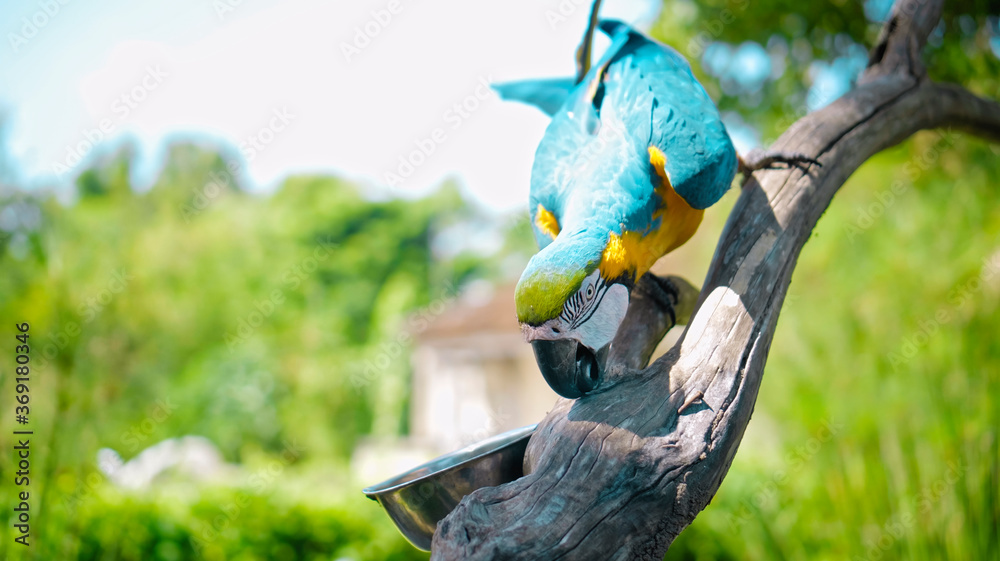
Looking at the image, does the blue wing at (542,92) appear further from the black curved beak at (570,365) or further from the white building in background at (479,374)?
the white building in background at (479,374)

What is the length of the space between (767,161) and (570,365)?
91 cm

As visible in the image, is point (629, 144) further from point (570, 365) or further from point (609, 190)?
point (570, 365)

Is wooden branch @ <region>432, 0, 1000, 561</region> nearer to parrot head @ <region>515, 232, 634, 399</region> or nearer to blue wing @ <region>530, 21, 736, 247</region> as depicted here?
parrot head @ <region>515, 232, 634, 399</region>

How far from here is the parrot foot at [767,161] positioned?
163 centimetres

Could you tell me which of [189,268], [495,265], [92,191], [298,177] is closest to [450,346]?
[189,268]

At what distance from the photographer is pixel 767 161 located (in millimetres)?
1654

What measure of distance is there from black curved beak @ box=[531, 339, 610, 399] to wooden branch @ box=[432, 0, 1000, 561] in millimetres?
35

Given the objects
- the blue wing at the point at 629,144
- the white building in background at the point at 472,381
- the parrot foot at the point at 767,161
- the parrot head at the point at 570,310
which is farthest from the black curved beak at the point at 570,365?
the white building in background at the point at 472,381

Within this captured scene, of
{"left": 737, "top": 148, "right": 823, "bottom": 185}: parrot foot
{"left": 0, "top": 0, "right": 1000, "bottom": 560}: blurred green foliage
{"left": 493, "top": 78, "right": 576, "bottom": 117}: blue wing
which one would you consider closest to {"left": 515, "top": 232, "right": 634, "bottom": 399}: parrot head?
{"left": 737, "top": 148, "right": 823, "bottom": 185}: parrot foot

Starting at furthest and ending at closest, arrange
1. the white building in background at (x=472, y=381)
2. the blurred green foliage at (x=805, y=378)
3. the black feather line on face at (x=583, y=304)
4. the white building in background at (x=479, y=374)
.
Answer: the white building in background at (x=479, y=374), the white building in background at (x=472, y=381), the blurred green foliage at (x=805, y=378), the black feather line on face at (x=583, y=304)

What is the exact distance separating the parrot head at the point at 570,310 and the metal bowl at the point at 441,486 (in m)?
0.17

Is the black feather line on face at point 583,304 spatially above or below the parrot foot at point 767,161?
above

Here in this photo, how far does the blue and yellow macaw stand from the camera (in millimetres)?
1100

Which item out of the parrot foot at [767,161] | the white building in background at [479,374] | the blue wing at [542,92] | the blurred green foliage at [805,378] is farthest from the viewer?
the white building in background at [479,374]
